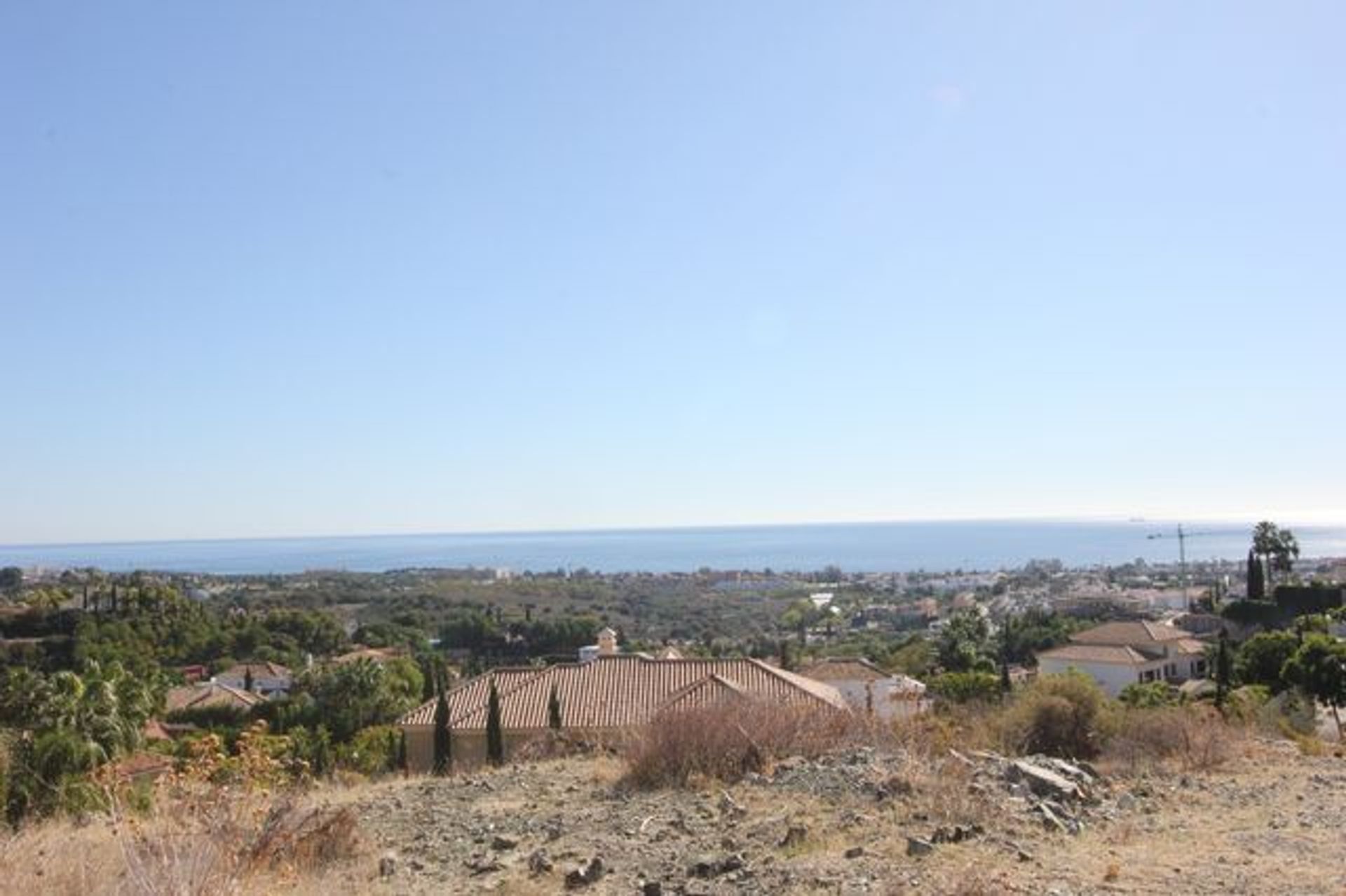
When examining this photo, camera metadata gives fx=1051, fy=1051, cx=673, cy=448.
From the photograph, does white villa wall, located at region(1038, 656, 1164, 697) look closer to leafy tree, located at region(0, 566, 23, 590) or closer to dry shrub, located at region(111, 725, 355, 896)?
dry shrub, located at region(111, 725, 355, 896)

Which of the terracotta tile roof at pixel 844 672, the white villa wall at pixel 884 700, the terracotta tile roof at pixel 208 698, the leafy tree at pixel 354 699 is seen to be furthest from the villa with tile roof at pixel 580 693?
the terracotta tile roof at pixel 208 698

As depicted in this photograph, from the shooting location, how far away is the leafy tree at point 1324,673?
80.6 ft

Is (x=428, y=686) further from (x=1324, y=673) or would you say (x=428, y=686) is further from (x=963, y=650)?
(x=1324, y=673)

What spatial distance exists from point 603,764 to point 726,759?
2049mm

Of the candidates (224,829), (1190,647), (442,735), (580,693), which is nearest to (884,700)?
(580,693)

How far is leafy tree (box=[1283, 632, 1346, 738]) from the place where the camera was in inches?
967

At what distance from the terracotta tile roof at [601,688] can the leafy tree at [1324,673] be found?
1152 cm

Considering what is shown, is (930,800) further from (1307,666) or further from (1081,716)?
(1307,666)

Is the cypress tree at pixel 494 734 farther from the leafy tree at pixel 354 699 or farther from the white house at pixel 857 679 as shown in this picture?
the leafy tree at pixel 354 699

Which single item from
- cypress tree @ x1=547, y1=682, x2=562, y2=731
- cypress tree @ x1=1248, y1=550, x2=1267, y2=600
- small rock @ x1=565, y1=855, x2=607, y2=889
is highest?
small rock @ x1=565, y1=855, x2=607, y2=889

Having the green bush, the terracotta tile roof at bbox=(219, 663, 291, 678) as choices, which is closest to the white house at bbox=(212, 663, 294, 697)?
the terracotta tile roof at bbox=(219, 663, 291, 678)

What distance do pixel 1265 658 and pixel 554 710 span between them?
22.9m

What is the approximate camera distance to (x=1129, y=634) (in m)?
52.7

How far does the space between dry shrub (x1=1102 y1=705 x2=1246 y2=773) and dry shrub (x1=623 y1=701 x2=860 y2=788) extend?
10.4 ft
